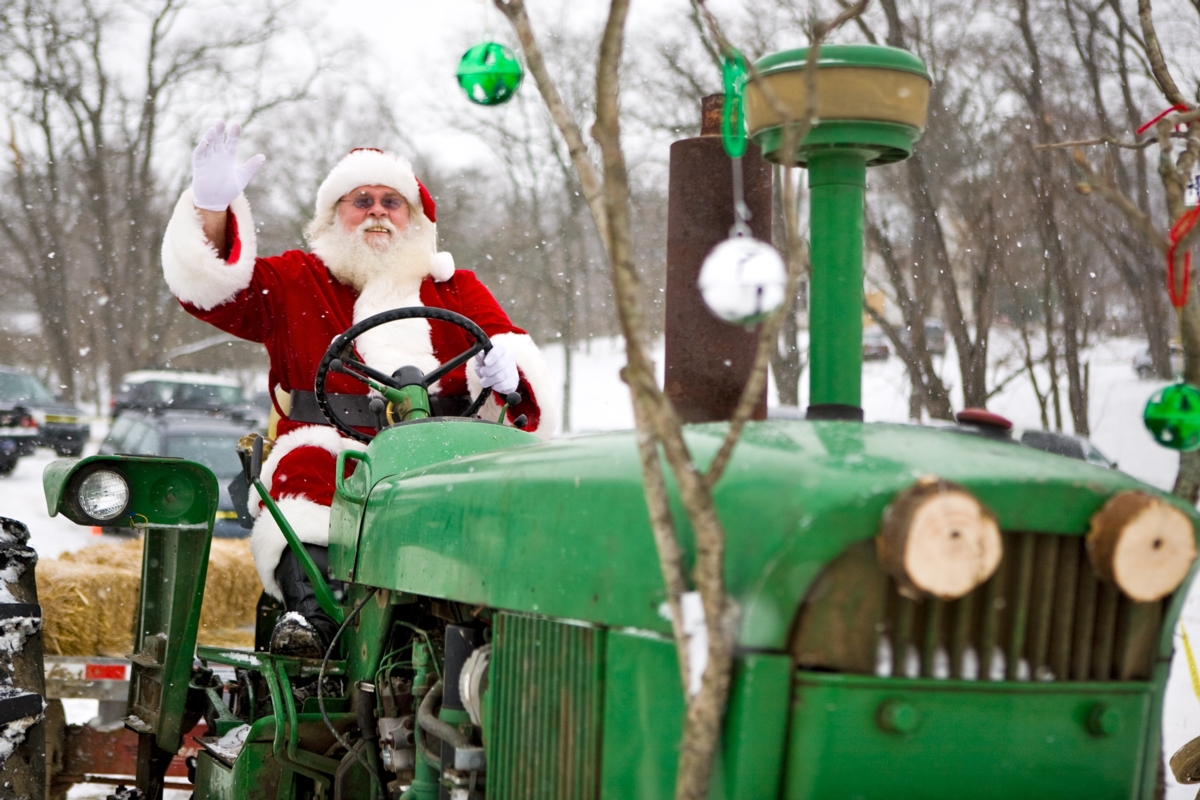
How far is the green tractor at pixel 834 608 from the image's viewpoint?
5.33 ft

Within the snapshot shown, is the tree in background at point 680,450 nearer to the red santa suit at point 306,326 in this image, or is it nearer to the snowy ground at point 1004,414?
the red santa suit at point 306,326

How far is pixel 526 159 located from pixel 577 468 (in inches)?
676

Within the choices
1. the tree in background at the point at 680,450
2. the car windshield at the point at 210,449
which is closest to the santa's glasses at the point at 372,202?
the tree in background at the point at 680,450

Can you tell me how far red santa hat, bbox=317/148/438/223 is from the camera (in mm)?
4629

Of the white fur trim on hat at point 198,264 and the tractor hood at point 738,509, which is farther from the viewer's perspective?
the white fur trim on hat at point 198,264

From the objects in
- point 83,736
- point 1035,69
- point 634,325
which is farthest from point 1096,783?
point 1035,69

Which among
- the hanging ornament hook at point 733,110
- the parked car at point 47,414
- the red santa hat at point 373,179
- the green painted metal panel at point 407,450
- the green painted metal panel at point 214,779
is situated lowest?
the green painted metal panel at point 214,779

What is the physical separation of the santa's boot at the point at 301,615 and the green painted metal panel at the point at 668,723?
1.58 m

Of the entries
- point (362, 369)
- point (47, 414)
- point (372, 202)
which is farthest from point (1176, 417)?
point (47, 414)

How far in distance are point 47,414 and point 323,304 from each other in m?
20.8

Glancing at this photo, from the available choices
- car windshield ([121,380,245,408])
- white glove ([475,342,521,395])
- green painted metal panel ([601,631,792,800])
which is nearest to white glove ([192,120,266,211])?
white glove ([475,342,521,395])

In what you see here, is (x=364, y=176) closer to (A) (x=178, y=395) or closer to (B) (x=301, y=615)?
(B) (x=301, y=615)

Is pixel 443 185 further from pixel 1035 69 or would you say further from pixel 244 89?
pixel 1035 69

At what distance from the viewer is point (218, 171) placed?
13.4ft
